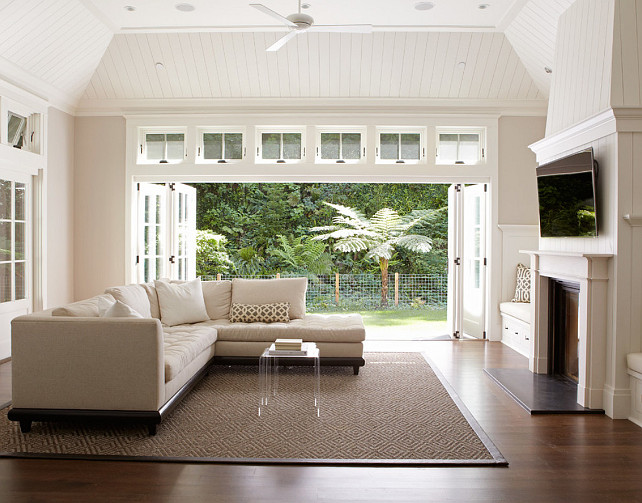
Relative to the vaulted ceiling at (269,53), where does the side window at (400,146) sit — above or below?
below

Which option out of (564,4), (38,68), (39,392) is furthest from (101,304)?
(564,4)

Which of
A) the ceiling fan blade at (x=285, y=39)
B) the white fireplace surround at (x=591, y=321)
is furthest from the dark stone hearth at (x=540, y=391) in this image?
the ceiling fan blade at (x=285, y=39)

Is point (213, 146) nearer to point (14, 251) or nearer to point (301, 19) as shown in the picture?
Result: point (14, 251)

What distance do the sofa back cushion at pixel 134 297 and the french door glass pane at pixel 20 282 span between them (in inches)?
65.0

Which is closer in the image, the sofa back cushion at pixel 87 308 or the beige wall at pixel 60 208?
the sofa back cushion at pixel 87 308

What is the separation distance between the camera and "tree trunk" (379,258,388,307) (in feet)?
34.0

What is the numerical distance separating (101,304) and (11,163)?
2.58m

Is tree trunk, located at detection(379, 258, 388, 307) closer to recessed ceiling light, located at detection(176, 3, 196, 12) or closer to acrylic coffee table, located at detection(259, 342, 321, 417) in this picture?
acrylic coffee table, located at detection(259, 342, 321, 417)

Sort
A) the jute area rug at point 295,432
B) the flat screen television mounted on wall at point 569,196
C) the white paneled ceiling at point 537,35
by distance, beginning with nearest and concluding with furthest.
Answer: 1. the jute area rug at point 295,432
2. the flat screen television mounted on wall at point 569,196
3. the white paneled ceiling at point 537,35

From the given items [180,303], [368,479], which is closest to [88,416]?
[368,479]

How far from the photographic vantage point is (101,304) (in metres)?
3.83

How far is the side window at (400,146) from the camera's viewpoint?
6.70 meters

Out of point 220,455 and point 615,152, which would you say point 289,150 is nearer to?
point 615,152

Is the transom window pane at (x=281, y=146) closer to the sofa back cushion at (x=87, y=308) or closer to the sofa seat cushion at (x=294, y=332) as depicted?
the sofa seat cushion at (x=294, y=332)
